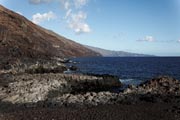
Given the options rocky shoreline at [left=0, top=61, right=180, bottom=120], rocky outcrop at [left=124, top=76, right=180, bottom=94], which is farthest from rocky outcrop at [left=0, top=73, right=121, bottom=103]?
rocky outcrop at [left=124, top=76, right=180, bottom=94]

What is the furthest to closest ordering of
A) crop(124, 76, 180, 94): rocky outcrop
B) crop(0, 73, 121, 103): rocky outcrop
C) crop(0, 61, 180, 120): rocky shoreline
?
1. crop(124, 76, 180, 94): rocky outcrop
2. crop(0, 73, 121, 103): rocky outcrop
3. crop(0, 61, 180, 120): rocky shoreline

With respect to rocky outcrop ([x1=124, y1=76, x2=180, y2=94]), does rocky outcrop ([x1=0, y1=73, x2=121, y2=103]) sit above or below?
below

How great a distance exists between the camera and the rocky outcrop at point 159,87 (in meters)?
42.9

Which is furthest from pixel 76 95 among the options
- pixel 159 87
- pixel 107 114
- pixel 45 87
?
pixel 159 87

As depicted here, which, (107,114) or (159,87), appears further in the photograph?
(159,87)

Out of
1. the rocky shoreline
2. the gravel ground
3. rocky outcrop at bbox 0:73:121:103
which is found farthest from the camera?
rocky outcrop at bbox 0:73:121:103

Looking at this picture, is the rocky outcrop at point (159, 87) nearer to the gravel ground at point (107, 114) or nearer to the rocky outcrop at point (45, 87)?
the rocky outcrop at point (45, 87)

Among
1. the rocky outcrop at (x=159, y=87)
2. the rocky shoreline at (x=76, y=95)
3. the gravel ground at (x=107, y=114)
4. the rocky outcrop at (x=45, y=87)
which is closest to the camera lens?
the gravel ground at (x=107, y=114)

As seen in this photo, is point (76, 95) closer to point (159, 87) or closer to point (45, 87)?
point (45, 87)

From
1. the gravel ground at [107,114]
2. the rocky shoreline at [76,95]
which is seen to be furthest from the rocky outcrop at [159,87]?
the gravel ground at [107,114]

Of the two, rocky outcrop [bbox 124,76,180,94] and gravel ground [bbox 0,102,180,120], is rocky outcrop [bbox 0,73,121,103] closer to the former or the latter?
rocky outcrop [bbox 124,76,180,94]

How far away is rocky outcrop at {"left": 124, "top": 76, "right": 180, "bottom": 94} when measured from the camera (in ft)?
141

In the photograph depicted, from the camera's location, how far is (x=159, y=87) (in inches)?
1823

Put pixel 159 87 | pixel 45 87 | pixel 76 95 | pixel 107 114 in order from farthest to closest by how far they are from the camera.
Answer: pixel 45 87 < pixel 159 87 < pixel 76 95 < pixel 107 114
